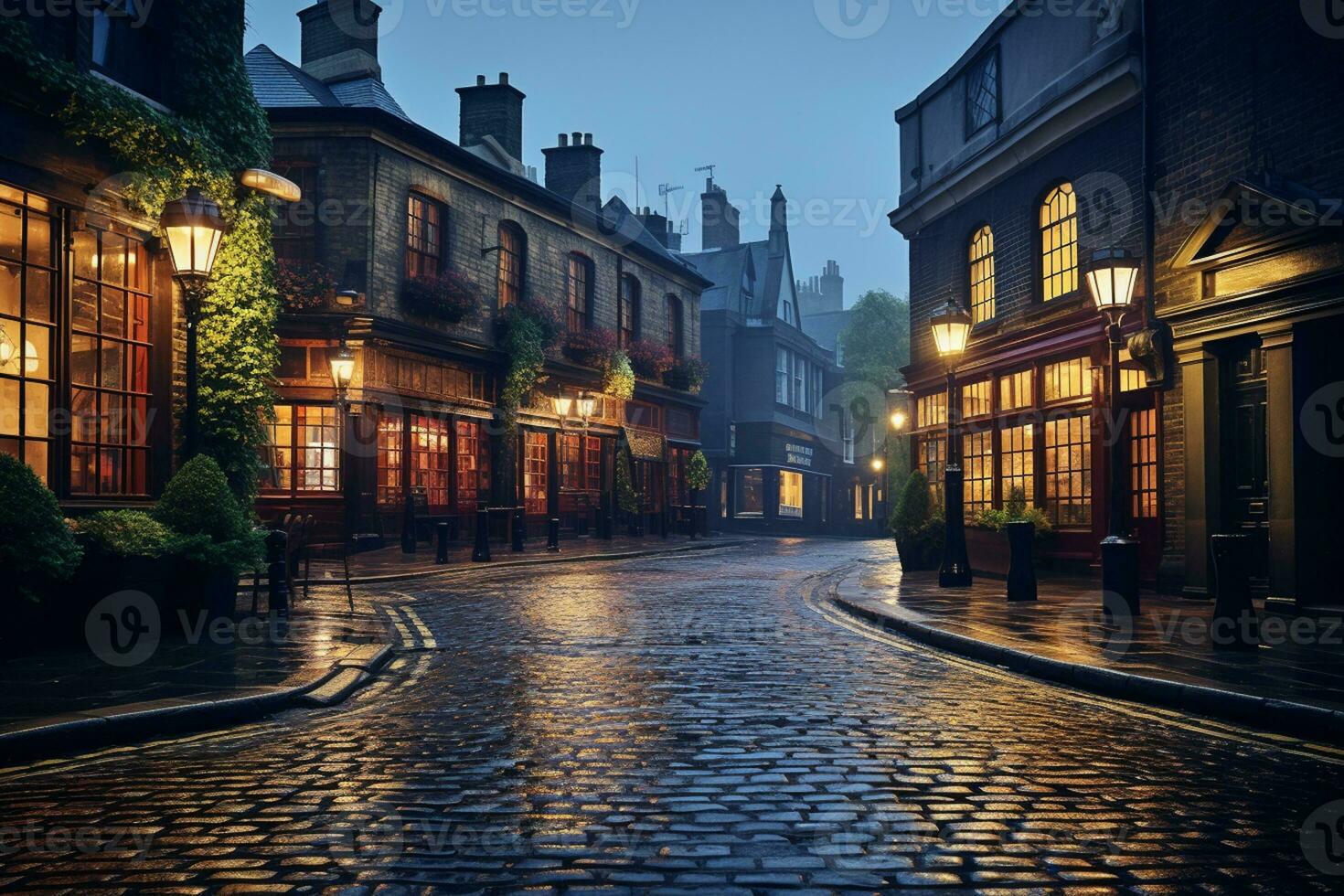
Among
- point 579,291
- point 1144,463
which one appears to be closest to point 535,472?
point 579,291

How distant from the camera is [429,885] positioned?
3482 millimetres

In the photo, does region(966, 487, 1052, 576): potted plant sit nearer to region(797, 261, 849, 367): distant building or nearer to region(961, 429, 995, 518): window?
region(961, 429, 995, 518): window

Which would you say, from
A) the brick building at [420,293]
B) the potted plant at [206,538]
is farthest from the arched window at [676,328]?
the potted plant at [206,538]

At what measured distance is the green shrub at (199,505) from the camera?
935 centimetres

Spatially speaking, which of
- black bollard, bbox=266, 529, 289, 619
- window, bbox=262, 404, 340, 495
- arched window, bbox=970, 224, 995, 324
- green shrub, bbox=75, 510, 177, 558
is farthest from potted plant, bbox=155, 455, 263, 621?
arched window, bbox=970, 224, 995, 324

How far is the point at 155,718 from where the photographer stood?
5777mm

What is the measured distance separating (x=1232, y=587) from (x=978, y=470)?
1001cm

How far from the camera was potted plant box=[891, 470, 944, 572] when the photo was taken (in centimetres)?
1717

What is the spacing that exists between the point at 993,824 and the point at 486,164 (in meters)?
22.2

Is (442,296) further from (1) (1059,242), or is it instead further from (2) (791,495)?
(2) (791,495)

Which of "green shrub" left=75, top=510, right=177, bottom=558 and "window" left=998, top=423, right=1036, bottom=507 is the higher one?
"window" left=998, top=423, right=1036, bottom=507

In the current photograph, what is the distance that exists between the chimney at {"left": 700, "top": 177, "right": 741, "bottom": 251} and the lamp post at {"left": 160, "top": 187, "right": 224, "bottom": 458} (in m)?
39.2

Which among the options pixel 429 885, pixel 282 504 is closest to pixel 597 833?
pixel 429 885

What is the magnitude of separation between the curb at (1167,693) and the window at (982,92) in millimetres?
11775
